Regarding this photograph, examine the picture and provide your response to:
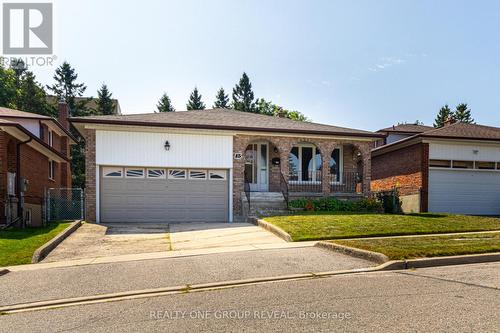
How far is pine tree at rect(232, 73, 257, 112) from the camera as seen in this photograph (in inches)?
2238

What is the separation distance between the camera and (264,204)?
18.1 metres

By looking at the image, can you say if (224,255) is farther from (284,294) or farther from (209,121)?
(209,121)

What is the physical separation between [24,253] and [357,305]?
8.50 meters

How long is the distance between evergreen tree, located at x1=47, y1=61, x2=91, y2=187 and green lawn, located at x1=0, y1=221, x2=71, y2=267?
29.6 meters

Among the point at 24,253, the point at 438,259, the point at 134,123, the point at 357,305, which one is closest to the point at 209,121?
the point at 134,123

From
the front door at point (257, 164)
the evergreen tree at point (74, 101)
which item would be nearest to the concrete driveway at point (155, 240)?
the front door at point (257, 164)

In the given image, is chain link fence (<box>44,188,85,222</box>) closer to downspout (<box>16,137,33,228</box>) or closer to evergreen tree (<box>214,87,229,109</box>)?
downspout (<box>16,137,33,228</box>)

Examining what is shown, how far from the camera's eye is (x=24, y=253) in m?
10.1

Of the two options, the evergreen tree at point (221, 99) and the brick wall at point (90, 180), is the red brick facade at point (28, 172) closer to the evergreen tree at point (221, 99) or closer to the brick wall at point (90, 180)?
the brick wall at point (90, 180)

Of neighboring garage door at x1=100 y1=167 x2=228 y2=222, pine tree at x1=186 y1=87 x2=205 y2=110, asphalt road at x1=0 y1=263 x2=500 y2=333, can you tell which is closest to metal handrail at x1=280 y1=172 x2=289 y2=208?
neighboring garage door at x1=100 y1=167 x2=228 y2=222

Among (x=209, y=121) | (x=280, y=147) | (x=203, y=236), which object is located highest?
(x=209, y=121)

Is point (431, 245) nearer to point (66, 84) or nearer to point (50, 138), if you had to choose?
point (50, 138)

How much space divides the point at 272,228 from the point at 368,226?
3.12 metres

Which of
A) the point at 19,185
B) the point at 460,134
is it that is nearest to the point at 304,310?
the point at 19,185
